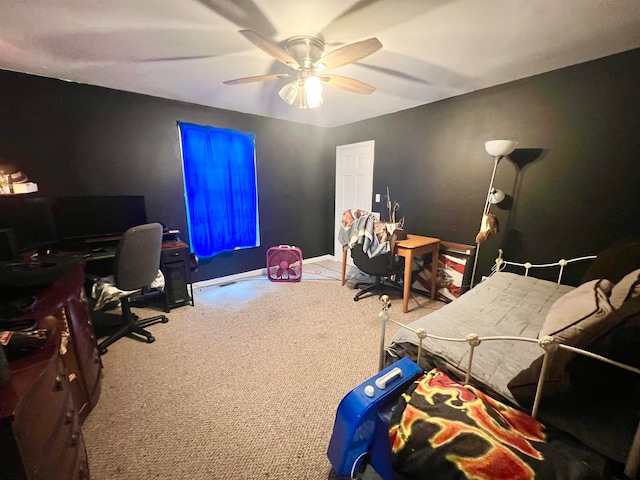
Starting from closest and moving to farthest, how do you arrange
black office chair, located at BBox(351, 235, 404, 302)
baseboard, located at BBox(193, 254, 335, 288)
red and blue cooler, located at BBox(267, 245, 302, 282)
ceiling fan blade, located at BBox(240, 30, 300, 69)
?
ceiling fan blade, located at BBox(240, 30, 300, 69)
black office chair, located at BBox(351, 235, 404, 302)
baseboard, located at BBox(193, 254, 335, 288)
red and blue cooler, located at BBox(267, 245, 302, 282)

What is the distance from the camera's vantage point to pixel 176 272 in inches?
114

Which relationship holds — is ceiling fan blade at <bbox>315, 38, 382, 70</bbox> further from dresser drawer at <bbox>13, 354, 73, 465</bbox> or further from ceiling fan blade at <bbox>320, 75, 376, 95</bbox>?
dresser drawer at <bbox>13, 354, 73, 465</bbox>

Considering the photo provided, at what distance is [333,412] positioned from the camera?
1619 mm

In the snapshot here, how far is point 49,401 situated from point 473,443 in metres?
1.45

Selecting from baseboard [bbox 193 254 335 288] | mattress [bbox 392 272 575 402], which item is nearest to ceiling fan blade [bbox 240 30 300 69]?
mattress [bbox 392 272 575 402]

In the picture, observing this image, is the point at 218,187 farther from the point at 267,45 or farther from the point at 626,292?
the point at 626,292

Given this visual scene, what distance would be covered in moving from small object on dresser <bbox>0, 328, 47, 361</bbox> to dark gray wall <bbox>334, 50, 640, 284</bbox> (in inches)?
137

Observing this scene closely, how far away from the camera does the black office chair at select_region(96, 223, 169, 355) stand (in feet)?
6.81

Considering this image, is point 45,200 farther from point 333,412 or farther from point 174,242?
point 333,412

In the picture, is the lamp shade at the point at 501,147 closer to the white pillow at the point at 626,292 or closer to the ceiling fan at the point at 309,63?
the ceiling fan at the point at 309,63

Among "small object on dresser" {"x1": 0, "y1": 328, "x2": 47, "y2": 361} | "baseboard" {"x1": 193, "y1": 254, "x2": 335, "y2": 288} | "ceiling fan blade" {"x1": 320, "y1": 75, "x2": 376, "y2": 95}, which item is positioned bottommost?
"baseboard" {"x1": 193, "y1": 254, "x2": 335, "y2": 288}

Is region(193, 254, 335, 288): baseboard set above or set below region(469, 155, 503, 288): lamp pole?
below

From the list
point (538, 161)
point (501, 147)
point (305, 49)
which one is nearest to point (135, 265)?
point (305, 49)

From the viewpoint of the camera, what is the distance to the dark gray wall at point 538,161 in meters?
2.04
